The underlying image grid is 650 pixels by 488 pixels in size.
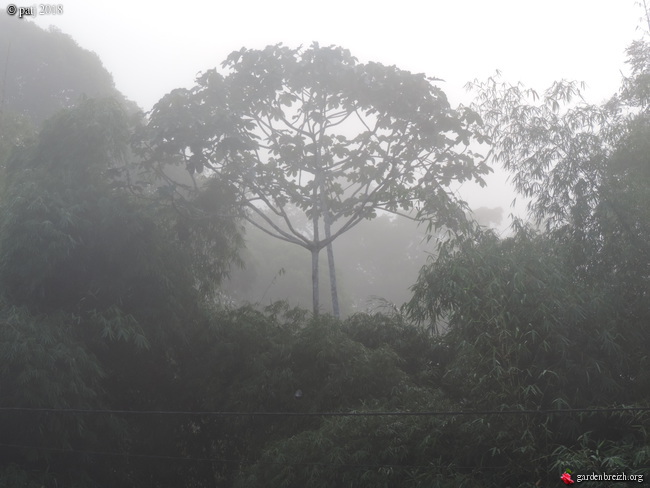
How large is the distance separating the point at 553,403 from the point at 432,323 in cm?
131

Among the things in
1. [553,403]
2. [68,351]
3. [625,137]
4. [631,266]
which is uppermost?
[625,137]

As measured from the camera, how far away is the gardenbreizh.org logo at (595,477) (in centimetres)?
399

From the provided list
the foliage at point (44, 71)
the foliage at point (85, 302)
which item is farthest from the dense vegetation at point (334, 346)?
the foliage at point (44, 71)

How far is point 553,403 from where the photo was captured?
5117 millimetres

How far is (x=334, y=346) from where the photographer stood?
733cm

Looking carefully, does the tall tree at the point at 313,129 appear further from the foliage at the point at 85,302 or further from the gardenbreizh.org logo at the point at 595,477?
the gardenbreizh.org logo at the point at 595,477

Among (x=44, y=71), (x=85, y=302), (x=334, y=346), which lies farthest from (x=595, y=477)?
(x=44, y=71)

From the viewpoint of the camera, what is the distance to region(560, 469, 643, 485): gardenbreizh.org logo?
13.1 ft

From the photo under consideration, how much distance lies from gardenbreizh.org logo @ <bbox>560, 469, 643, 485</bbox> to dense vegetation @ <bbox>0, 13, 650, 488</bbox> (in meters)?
0.07

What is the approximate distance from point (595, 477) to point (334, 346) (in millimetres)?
3629

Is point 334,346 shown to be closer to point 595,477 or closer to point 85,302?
point 85,302

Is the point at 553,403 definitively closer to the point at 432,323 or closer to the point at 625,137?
the point at 432,323

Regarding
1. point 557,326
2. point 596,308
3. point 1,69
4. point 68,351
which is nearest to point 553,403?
point 557,326

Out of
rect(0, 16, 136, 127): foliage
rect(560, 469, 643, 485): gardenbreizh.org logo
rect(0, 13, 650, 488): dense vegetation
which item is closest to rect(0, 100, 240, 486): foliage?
rect(0, 13, 650, 488): dense vegetation
